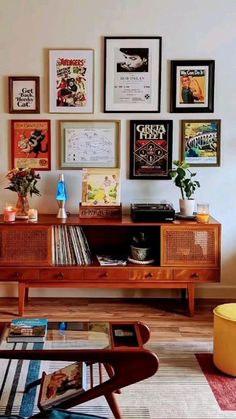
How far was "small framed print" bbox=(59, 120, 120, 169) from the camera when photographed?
3707 mm

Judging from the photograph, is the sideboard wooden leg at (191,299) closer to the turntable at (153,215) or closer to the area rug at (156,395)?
the turntable at (153,215)

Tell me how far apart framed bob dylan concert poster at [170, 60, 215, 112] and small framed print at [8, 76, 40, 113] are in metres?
1.06

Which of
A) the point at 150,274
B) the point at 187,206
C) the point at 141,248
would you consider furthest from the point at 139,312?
the point at 187,206

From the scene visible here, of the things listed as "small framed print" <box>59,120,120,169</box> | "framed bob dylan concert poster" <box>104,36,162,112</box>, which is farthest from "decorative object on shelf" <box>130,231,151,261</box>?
"framed bob dylan concert poster" <box>104,36,162,112</box>

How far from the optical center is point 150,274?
3.42 m

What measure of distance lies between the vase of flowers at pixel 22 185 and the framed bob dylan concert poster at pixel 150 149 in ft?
2.58

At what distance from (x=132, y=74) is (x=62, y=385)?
2424mm

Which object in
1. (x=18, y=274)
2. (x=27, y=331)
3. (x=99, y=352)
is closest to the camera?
(x=99, y=352)

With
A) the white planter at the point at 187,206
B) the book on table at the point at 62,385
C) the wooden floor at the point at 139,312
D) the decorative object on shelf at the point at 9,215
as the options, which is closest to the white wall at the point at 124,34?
the white planter at the point at 187,206

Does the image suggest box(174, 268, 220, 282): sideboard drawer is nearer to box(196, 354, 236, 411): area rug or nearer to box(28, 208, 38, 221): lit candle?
box(196, 354, 236, 411): area rug

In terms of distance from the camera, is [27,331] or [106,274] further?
[106,274]

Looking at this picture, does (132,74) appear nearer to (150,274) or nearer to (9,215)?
(9,215)

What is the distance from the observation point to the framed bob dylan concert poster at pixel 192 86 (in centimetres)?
364

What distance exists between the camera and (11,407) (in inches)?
88.9
